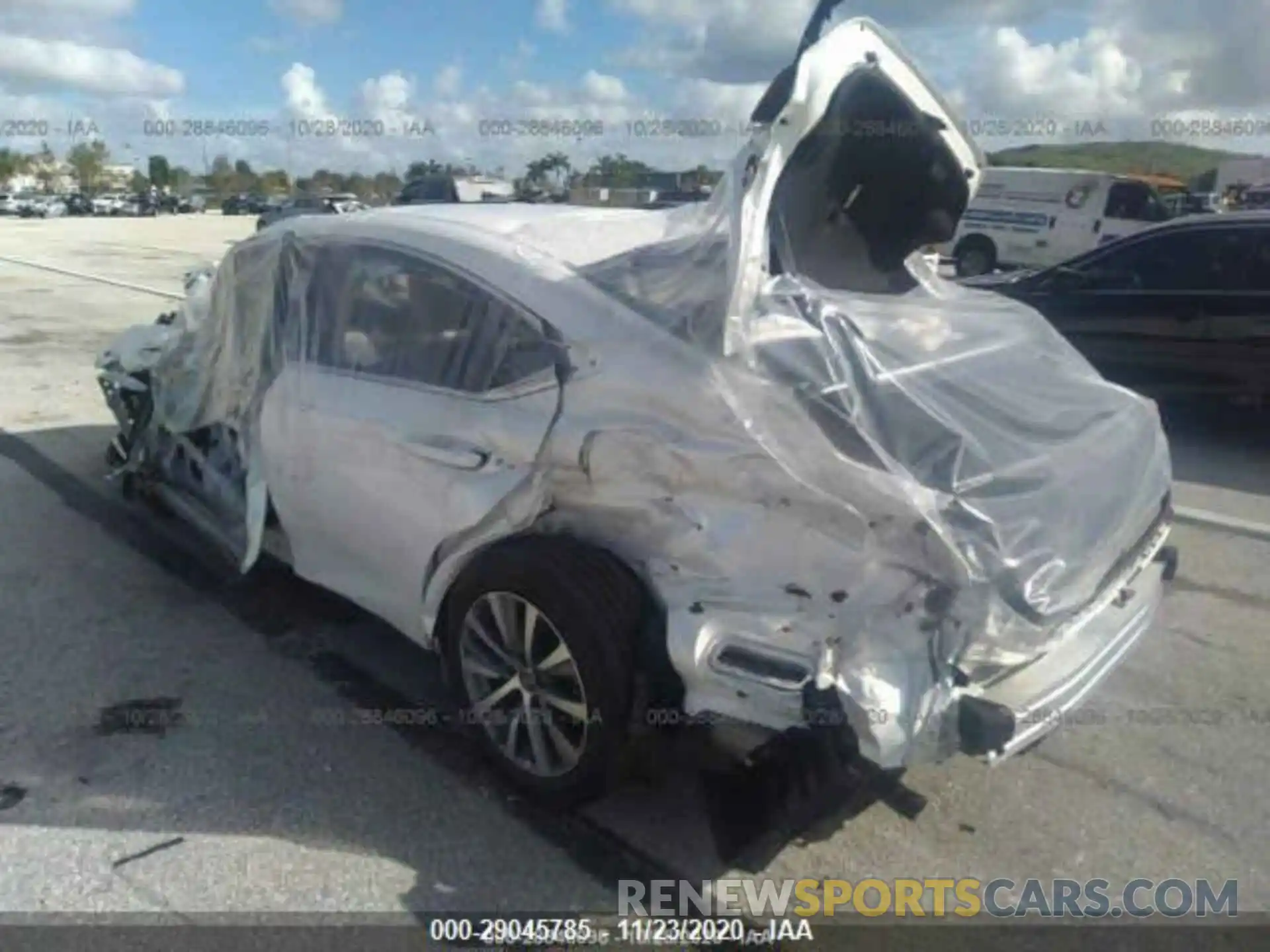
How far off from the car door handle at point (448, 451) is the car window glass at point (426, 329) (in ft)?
→ 0.56

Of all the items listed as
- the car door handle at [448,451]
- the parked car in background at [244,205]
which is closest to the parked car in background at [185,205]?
the parked car in background at [244,205]

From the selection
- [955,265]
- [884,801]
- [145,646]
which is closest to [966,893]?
[884,801]

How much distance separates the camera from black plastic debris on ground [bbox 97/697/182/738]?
3.13 metres

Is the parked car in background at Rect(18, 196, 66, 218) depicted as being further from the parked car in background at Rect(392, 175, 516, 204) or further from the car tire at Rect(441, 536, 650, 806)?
the car tire at Rect(441, 536, 650, 806)

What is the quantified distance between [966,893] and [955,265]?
1978 centimetres

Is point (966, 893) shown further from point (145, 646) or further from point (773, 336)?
point (145, 646)

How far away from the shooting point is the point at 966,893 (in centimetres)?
247

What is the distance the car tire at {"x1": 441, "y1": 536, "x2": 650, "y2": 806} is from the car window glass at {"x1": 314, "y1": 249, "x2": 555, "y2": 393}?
543mm

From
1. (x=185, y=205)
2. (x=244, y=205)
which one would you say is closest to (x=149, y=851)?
(x=244, y=205)

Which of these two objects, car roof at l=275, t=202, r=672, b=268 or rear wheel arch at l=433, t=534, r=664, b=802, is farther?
car roof at l=275, t=202, r=672, b=268

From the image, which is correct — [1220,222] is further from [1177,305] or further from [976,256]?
[976,256]

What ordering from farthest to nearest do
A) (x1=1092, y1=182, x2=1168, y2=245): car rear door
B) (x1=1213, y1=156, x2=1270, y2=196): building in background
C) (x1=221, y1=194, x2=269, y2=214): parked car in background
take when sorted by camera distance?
(x1=221, y1=194, x2=269, y2=214): parked car in background → (x1=1213, y1=156, x2=1270, y2=196): building in background → (x1=1092, y1=182, x2=1168, y2=245): car rear door

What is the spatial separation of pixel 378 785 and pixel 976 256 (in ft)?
63.8

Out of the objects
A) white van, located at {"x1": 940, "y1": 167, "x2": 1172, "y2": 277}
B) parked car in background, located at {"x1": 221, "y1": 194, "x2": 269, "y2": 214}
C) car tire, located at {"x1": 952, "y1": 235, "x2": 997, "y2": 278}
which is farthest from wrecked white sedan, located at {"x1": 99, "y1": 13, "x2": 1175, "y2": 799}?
parked car in background, located at {"x1": 221, "y1": 194, "x2": 269, "y2": 214}
